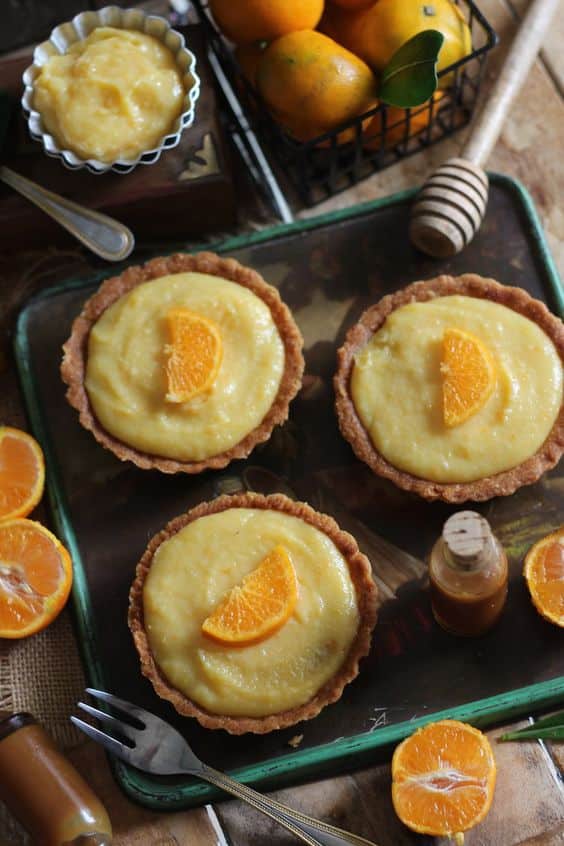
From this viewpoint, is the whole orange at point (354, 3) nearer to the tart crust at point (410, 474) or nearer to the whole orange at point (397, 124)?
the whole orange at point (397, 124)

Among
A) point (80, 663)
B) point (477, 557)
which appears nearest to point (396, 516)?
point (477, 557)

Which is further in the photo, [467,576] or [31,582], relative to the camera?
[31,582]

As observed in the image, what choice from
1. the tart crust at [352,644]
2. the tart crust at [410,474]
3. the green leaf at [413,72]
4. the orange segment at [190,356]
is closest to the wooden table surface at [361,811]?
the tart crust at [352,644]

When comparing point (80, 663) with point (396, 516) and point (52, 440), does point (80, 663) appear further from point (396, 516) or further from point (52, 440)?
point (396, 516)

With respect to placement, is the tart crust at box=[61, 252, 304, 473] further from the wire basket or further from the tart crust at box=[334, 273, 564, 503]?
the wire basket

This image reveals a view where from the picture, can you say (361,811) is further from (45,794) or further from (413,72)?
(413,72)

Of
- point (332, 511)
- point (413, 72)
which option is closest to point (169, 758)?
point (332, 511)
